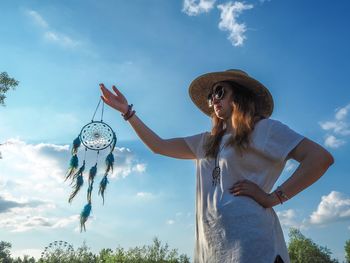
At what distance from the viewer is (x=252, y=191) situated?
9.01 feet

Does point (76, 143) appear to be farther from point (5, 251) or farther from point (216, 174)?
point (5, 251)

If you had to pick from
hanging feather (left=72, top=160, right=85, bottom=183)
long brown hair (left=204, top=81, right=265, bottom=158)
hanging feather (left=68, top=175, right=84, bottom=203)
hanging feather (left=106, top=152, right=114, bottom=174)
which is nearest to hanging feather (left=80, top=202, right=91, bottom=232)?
hanging feather (left=68, top=175, right=84, bottom=203)

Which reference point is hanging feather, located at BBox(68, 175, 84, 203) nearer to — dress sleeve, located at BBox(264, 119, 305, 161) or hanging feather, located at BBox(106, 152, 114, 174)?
hanging feather, located at BBox(106, 152, 114, 174)

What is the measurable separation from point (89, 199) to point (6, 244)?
290ft

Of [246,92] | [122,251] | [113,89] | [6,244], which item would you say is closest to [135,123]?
[113,89]

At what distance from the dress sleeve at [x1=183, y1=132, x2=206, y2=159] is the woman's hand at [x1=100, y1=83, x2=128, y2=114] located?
2.26 feet

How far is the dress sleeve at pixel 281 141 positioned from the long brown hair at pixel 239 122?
6.4 inches

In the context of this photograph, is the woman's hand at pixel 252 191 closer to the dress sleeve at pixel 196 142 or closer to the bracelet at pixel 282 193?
the bracelet at pixel 282 193

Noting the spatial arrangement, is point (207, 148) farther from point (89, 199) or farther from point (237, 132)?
point (89, 199)

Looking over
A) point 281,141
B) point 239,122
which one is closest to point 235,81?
point 239,122

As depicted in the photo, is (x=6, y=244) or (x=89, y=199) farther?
(x=6, y=244)

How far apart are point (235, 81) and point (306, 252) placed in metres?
56.9

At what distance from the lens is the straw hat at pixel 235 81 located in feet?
11.9

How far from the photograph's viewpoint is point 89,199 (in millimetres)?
3941
